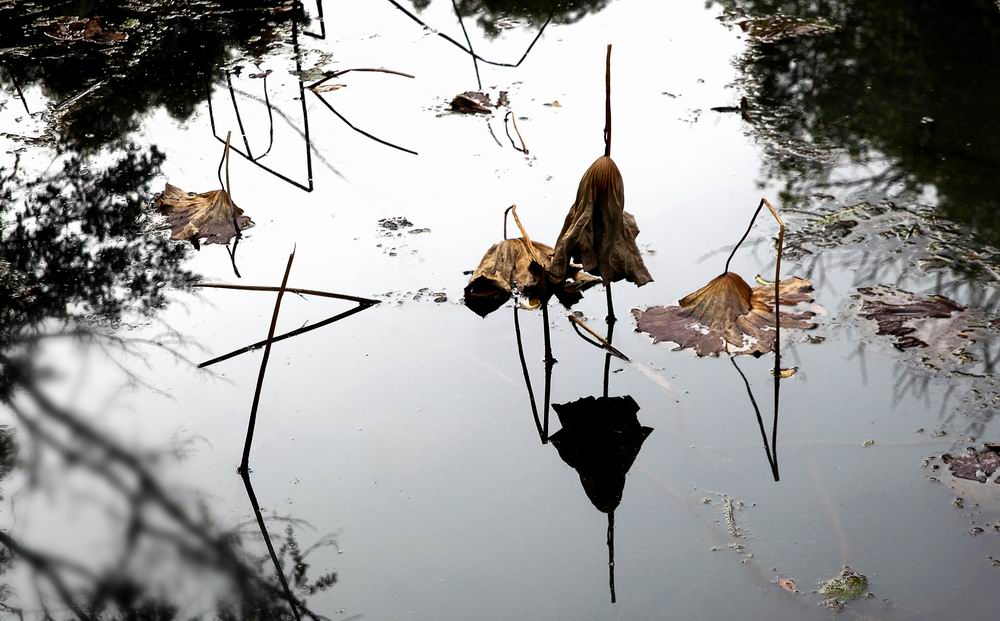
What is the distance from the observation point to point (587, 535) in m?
2.15

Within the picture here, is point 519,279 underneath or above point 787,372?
above

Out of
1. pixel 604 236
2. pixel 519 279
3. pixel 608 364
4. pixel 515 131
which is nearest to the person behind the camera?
pixel 608 364

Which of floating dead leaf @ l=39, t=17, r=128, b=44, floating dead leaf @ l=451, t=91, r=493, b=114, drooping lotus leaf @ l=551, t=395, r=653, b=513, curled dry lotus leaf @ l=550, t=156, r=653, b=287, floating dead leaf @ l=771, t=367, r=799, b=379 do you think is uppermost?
floating dead leaf @ l=39, t=17, r=128, b=44

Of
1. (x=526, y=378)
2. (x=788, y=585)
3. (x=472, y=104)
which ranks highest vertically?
(x=472, y=104)

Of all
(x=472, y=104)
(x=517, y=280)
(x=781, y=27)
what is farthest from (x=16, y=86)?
(x=781, y=27)

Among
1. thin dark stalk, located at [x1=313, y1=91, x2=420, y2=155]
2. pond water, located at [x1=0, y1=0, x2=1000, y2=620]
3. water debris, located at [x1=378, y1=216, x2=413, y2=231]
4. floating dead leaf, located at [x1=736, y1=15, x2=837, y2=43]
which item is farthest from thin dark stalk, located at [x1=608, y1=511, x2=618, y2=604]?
floating dead leaf, located at [x1=736, y1=15, x2=837, y2=43]

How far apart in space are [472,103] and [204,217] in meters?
1.33

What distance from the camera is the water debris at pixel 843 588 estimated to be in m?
1.91

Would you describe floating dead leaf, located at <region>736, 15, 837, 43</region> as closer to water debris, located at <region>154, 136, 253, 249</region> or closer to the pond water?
the pond water

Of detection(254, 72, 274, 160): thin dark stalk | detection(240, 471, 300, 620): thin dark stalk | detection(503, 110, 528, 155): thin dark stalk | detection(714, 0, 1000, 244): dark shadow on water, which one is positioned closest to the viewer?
detection(240, 471, 300, 620): thin dark stalk

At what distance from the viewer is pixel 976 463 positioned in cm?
221

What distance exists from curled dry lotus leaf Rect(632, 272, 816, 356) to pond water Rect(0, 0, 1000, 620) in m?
0.05

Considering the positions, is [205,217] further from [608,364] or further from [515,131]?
[608,364]

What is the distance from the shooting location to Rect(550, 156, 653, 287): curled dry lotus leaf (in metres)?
2.79
